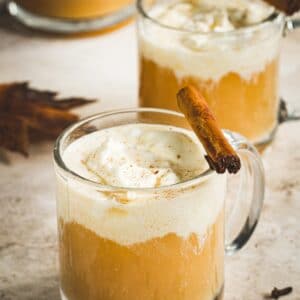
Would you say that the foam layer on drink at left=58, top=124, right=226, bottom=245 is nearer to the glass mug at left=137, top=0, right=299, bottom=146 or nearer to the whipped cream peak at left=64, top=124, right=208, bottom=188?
the whipped cream peak at left=64, top=124, right=208, bottom=188

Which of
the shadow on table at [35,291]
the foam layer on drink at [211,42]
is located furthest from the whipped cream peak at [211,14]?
the shadow on table at [35,291]

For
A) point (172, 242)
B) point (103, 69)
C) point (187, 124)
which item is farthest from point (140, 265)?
point (103, 69)

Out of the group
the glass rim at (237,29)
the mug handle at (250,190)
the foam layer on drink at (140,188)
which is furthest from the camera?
the glass rim at (237,29)

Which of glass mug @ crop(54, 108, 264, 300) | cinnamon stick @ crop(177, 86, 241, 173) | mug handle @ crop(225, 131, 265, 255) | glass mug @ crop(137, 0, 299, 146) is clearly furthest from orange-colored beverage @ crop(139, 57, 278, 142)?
glass mug @ crop(54, 108, 264, 300)

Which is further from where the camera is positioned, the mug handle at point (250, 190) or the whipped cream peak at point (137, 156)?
the mug handle at point (250, 190)

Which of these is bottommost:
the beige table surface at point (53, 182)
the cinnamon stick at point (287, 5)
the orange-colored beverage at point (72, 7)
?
the beige table surface at point (53, 182)

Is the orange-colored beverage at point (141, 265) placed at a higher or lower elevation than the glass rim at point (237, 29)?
lower

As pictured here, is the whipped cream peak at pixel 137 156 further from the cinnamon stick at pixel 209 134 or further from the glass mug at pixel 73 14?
the glass mug at pixel 73 14
